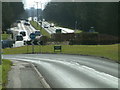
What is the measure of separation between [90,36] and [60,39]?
758 cm

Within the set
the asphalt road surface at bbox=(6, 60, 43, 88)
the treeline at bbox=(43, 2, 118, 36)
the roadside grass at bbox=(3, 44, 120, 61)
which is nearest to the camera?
the asphalt road surface at bbox=(6, 60, 43, 88)

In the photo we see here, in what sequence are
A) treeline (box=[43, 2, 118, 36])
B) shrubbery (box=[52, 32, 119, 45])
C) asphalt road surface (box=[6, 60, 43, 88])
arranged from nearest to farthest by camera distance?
asphalt road surface (box=[6, 60, 43, 88]), shrubbery (box=[52, 32, 119, 45]), treeline (box=[43, 2, 118, 36])

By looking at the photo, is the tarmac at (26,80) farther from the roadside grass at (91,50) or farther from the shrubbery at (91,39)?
the shrubbery at (91,39)

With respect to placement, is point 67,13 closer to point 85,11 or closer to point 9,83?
point 85,11

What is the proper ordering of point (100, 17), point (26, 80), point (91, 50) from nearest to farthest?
point (26, 80)
point (91, 50)
point (100, 17)

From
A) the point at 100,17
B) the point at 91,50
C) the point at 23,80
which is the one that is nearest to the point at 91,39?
the point at 91,50

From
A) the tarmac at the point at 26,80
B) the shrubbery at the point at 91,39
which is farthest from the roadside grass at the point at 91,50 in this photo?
the tarmac at the point at 26,80

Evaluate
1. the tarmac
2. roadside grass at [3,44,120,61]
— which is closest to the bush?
roadside grass at [3,44,120,61]

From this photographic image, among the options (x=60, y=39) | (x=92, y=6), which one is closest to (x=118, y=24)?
(x=92, y=6)

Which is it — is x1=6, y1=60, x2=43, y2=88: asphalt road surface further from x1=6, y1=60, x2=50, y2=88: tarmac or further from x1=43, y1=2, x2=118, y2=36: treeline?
x1=43, y1=2, x2=118, y2=36: treeline

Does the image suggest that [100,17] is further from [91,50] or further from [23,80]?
[23,80]

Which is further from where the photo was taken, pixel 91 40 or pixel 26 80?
pixel 91 40

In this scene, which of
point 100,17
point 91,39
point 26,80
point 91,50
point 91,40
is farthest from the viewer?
point 100,17

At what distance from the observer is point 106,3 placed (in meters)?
92.7
